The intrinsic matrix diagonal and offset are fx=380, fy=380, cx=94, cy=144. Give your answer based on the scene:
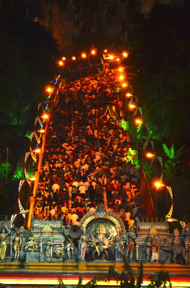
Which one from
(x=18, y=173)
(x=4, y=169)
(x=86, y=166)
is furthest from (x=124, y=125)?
(x=4, y=169)

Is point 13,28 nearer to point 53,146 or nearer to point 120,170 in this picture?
point 53,146

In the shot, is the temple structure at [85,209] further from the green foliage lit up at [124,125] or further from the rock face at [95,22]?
the rock face at [95,22]

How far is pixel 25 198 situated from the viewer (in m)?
18.8

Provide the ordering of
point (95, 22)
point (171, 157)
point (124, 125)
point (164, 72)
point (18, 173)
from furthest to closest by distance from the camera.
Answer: point (95, 22) → point (124, 125) → point (164, 72) → point (171, 157) → point (18, 173)

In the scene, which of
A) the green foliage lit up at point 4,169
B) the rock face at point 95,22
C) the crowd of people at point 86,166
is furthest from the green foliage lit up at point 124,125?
the rock face at point 95,22

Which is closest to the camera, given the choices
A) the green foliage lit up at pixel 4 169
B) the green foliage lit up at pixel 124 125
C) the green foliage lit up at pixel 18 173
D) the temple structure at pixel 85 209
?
the temple structure at pixel 85 209

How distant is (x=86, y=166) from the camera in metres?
20.5

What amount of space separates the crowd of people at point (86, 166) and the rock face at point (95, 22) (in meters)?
26.5

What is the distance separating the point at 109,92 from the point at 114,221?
2296 cm

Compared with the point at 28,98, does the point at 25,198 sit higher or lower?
lower

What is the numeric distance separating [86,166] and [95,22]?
4145cm

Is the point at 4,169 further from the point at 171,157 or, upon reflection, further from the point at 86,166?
the point at 171,157

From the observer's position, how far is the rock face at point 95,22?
183 ft

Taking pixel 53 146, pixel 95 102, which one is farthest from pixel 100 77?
pixel 53 146
